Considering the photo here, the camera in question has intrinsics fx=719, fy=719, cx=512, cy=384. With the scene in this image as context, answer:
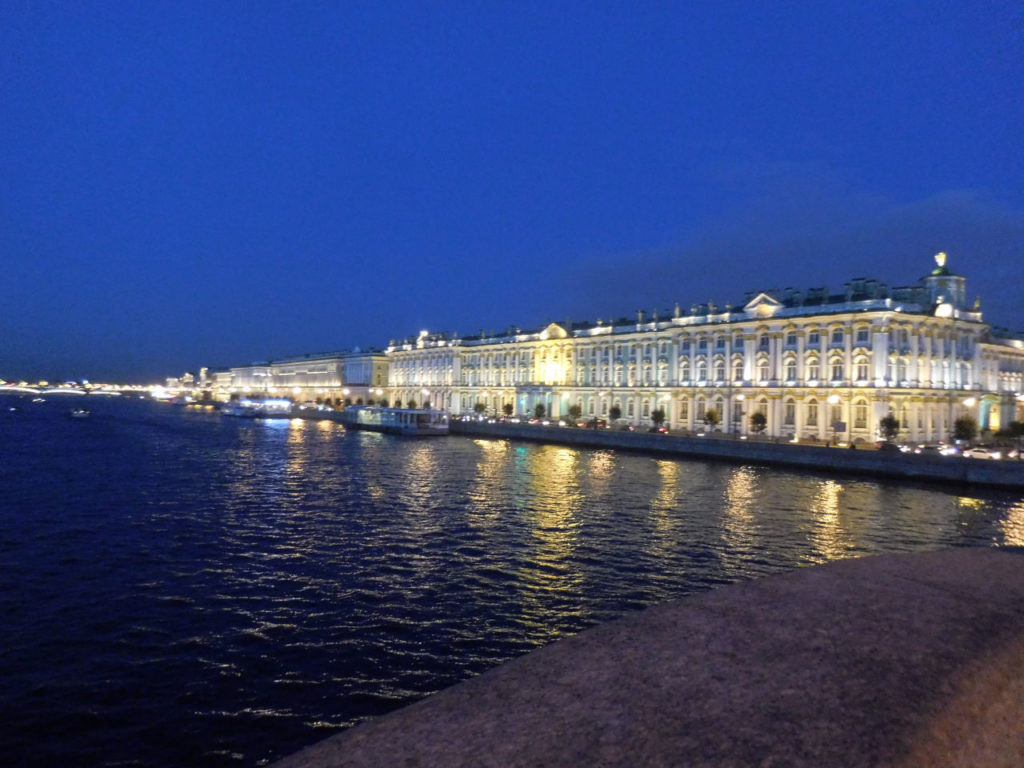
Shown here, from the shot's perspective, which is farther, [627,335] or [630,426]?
[627,335]

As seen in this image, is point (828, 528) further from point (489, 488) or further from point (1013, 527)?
point (489, 488)

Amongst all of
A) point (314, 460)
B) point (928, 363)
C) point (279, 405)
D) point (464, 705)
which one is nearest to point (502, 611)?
point (464, 705)

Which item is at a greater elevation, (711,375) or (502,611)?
(711,375)

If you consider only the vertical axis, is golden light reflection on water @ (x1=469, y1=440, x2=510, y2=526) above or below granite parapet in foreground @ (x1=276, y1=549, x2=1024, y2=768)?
below

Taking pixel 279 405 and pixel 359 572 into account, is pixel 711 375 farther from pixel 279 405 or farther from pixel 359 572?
pixel 279 405

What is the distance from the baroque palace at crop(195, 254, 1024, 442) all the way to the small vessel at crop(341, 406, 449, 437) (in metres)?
11.1

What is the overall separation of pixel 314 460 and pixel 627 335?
37.0 meters

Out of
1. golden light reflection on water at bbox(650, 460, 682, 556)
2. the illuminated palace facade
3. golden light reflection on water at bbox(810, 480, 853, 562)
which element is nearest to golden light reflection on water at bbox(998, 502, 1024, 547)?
golden light reflection on water at bbox(810, 480, 853, 562)

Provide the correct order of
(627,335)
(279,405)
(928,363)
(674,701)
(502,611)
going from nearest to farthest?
(674,701)
(502,611)
(928,363)
(627,335)
(279,405)

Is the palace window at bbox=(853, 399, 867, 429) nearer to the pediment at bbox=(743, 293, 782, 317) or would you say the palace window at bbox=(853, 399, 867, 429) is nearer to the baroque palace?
the baroque palace

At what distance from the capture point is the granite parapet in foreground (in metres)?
5.04

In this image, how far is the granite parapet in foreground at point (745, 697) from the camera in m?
5.04

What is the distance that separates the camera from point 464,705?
5922 millimetres

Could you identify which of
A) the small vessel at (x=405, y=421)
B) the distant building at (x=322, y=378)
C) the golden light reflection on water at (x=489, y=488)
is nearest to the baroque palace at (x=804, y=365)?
the small vessel at (x=405, y=421)
